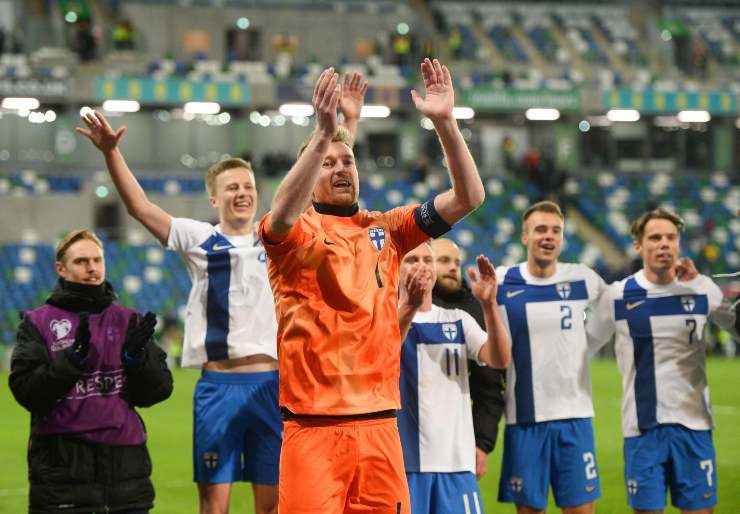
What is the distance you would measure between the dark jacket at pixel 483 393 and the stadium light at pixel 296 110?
26.1 meters

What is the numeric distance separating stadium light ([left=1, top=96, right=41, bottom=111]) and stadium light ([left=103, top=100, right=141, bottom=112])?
1.84 m

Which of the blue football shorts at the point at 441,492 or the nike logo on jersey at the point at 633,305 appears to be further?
the nike logo on jersey at the point at 633,305

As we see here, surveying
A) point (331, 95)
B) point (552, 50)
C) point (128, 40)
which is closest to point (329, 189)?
point (331, 95)

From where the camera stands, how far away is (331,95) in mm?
3854

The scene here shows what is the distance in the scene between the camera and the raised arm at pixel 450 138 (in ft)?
13.4

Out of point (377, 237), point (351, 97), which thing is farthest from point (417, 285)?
point (351, 97)

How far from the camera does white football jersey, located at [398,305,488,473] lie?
5.54 meters

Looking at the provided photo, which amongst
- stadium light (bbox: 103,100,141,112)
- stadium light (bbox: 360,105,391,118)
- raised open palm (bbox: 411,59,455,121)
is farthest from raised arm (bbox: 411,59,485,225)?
stadium light (bbox: 360,105,391,118)

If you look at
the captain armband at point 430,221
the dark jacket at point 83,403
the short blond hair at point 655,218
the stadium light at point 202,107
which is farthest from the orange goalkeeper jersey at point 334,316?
the stadium light at point 202,107

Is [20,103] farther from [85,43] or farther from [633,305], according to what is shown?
[633,305]

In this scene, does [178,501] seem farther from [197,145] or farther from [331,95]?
[197,145]

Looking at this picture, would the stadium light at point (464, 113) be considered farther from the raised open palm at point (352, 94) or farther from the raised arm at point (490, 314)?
the raised open palm at point (352, 94)

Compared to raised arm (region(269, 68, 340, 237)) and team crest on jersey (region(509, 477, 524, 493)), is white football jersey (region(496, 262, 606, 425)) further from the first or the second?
raised arm (region(269, 68, 340, 237))

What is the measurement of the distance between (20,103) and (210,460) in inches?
1026
